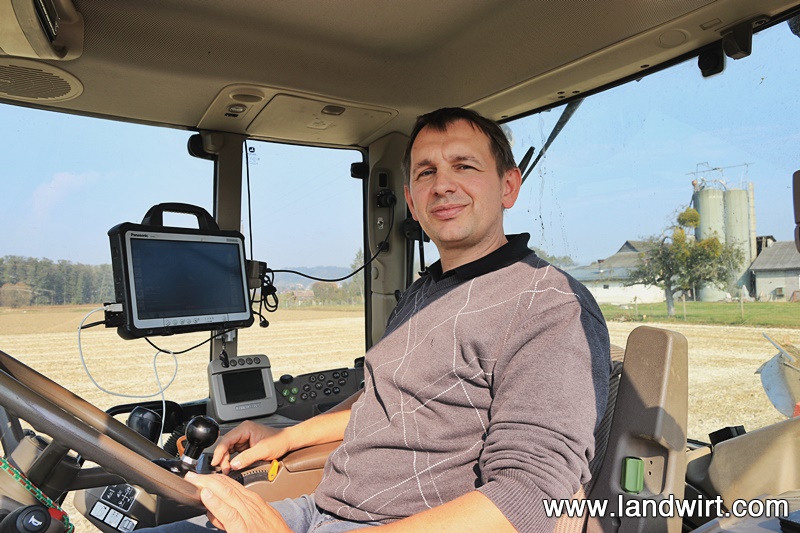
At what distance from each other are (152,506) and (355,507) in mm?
640

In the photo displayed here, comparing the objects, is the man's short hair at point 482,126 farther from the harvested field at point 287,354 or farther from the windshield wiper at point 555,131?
the windshield wiper at point 555,131

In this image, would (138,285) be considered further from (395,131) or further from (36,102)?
(395,131)

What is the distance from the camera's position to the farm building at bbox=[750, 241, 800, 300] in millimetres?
1534

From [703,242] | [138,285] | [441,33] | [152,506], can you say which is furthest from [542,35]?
[152,506]

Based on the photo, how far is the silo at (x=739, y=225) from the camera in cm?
167

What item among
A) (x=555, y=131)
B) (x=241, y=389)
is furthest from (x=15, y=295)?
(x=555, y=131)

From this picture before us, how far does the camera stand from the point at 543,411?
1.01 metres

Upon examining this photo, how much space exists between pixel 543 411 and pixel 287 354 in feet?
6.51

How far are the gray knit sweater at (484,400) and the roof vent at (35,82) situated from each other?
5.09 ft

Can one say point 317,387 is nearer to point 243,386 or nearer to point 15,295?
point 243,386

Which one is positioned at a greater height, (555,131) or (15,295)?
(555,131)

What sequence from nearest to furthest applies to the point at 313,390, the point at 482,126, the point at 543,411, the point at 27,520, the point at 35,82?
the point at 27,520, the point at 543,411, the point at 482,126, the point at 35,82, the point at 313,390

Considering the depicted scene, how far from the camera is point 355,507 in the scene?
1.30 meters

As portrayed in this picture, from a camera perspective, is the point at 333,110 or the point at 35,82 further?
the point at 333,110
